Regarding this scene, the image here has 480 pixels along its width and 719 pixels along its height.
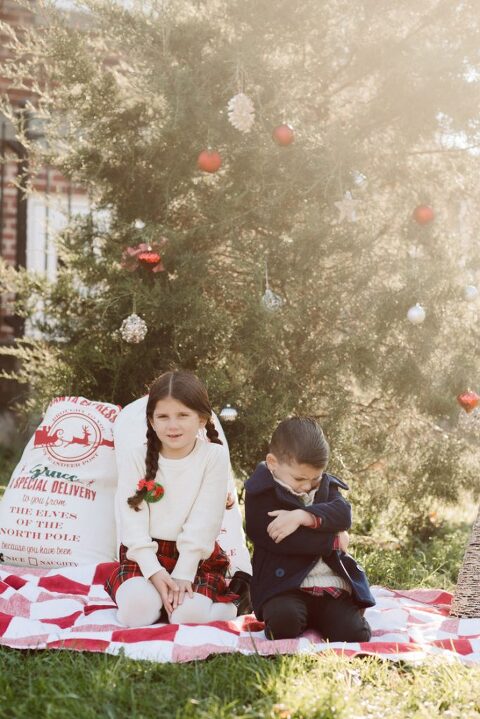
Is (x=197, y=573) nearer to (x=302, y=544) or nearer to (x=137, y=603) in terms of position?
(x=137, y=603)

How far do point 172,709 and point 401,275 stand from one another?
8.44 ft

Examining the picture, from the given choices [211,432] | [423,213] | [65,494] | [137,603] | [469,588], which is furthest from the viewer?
[423,213]

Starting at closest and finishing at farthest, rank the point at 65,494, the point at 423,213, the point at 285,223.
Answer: the point at 65,494
the point at 423,213
the point at 285,223

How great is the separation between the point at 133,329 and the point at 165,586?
150 cm

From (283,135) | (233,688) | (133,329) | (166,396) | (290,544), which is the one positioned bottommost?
(233,688)

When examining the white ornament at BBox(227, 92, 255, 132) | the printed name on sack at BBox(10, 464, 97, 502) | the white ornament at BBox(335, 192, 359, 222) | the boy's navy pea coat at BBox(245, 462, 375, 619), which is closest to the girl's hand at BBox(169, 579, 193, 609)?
the boy's navy pea coat at BBox(245, 462, 375, 619)

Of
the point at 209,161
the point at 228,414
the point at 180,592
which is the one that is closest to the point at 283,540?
the point at 180,592

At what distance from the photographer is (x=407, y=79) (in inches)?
169

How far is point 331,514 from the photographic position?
9.53ft

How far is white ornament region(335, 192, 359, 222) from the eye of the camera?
4.11 meters

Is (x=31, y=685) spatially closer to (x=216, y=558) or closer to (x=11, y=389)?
(x=216, y=558)

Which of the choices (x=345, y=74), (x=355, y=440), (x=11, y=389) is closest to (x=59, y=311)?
(x=355, y=440)

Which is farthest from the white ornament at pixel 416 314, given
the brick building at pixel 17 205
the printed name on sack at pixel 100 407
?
the brick building at pixel 17 205

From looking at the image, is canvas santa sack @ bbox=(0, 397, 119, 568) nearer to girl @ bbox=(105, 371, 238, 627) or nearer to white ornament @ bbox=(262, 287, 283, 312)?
girl @ bbox=(105, 371, 238, 627)
